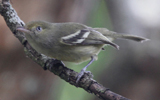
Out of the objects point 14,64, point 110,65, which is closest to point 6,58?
point 14,64

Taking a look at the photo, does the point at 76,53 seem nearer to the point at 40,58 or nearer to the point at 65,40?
the point at 65,40

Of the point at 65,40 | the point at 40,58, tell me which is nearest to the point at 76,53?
the point at 65,40

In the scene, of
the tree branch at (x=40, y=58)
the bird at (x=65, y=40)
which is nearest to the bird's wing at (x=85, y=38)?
the bird at (x=65, y=40)

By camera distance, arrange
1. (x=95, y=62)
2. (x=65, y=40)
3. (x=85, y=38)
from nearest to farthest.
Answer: (x=65, y=40) → (x=85, y=38) → (x=95, y=62)

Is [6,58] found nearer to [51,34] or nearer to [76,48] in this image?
[51,34]

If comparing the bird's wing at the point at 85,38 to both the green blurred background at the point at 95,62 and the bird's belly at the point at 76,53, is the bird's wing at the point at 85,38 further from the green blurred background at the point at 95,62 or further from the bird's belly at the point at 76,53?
the green blurred background at the point at 95,62

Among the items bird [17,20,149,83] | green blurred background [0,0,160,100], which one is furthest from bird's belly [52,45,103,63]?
green blurred background [0,0,160,100]

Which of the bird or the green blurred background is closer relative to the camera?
the bird

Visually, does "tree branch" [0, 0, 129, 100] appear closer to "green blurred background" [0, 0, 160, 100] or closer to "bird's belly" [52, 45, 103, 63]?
"bird's belly" [52, 45, 103, 63]
